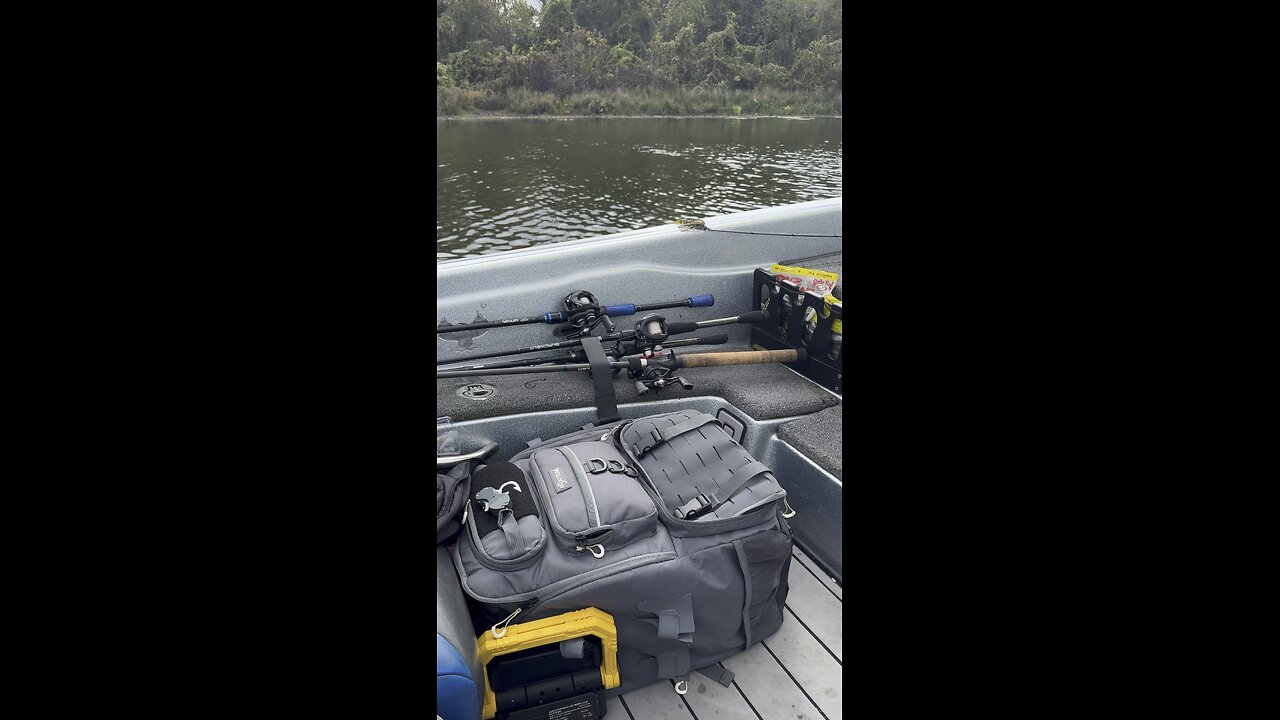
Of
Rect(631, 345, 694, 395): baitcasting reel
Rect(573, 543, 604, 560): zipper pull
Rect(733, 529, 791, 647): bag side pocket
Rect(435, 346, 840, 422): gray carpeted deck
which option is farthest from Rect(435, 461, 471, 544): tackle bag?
Rect(631, 345, 694, 395): baitcasting reel

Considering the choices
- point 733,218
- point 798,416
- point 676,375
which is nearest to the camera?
point 798,416

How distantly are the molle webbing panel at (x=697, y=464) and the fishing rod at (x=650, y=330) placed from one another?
0.59 meters

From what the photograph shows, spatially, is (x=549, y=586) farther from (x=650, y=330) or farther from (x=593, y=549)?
(x=650, y=330)

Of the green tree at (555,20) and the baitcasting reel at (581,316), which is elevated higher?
the green tree at (555,20)

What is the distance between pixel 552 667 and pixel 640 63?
27.4m

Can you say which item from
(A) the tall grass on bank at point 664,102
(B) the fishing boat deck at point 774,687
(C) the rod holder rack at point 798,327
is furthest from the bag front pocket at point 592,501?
(A) the tall grass on bank at point 664,102

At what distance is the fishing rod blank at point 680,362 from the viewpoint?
2365 mm

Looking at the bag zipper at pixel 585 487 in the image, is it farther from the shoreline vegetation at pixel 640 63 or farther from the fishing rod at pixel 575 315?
the shoreline vegetation at pixel 640 63
